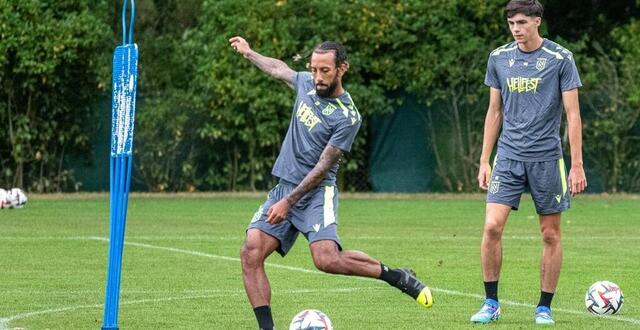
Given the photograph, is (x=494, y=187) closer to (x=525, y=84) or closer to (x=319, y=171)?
(x=525, y=84)

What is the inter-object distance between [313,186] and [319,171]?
101 mm

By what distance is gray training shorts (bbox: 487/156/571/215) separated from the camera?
1009cm

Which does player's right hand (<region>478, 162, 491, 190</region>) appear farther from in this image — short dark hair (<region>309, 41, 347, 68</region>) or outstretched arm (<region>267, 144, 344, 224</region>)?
short dark hair (<region>309, 41, 347, 68</region>)

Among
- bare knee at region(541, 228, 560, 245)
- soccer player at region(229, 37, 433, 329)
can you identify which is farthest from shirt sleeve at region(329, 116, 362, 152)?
bare knee at region(541, 228, 560, 245)

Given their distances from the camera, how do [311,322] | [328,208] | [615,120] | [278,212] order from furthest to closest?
1. [615,120]
2. [328,208]
3. [278,212]
4. [311,322]

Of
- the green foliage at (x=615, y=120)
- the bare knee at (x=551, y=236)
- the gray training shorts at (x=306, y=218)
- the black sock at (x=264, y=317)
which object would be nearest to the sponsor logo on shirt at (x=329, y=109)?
the gray training shorts at (x=306, y=218)

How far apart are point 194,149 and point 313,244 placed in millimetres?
18901

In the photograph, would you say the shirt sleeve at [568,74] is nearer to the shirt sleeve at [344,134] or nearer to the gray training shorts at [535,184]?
the gray training shorts at [535,184]

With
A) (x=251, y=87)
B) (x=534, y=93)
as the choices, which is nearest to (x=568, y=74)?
(x=534, y=93)

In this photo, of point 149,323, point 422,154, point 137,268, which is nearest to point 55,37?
point 422,154

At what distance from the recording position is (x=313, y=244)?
29.7 ft

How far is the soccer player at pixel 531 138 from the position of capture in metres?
9.93

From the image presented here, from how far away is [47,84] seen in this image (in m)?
27.0

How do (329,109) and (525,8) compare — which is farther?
(525,8)
